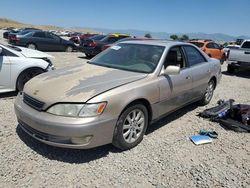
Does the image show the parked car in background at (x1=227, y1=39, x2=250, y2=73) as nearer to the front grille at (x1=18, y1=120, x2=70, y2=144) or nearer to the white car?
the white car

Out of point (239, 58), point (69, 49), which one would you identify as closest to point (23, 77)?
point (239, 58)

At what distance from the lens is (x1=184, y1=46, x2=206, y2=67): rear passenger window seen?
17.3 feet

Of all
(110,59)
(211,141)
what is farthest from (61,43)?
(211,141)

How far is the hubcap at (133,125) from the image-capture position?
12.4 feet

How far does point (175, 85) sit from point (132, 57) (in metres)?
0.90


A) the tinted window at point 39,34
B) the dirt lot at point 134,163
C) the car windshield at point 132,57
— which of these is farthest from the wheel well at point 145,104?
the tinted window at point 39,34

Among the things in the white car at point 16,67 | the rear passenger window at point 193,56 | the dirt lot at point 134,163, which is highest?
the rear passenger window at point 193,56

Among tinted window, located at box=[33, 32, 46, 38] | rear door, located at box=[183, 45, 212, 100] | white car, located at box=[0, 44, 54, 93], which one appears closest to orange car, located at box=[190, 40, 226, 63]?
tinted window, located at box=[33, 32, 46, 38]

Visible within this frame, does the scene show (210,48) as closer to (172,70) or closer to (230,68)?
(230,68)

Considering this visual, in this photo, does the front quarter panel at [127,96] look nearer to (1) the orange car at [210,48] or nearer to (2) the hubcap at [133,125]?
(2) the hubcap at [133,125]

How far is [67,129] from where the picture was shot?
319cm

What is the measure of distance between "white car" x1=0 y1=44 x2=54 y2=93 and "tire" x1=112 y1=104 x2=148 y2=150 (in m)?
3.51

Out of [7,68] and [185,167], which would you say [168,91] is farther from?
[7,68]

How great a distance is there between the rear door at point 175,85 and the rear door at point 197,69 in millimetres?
176
